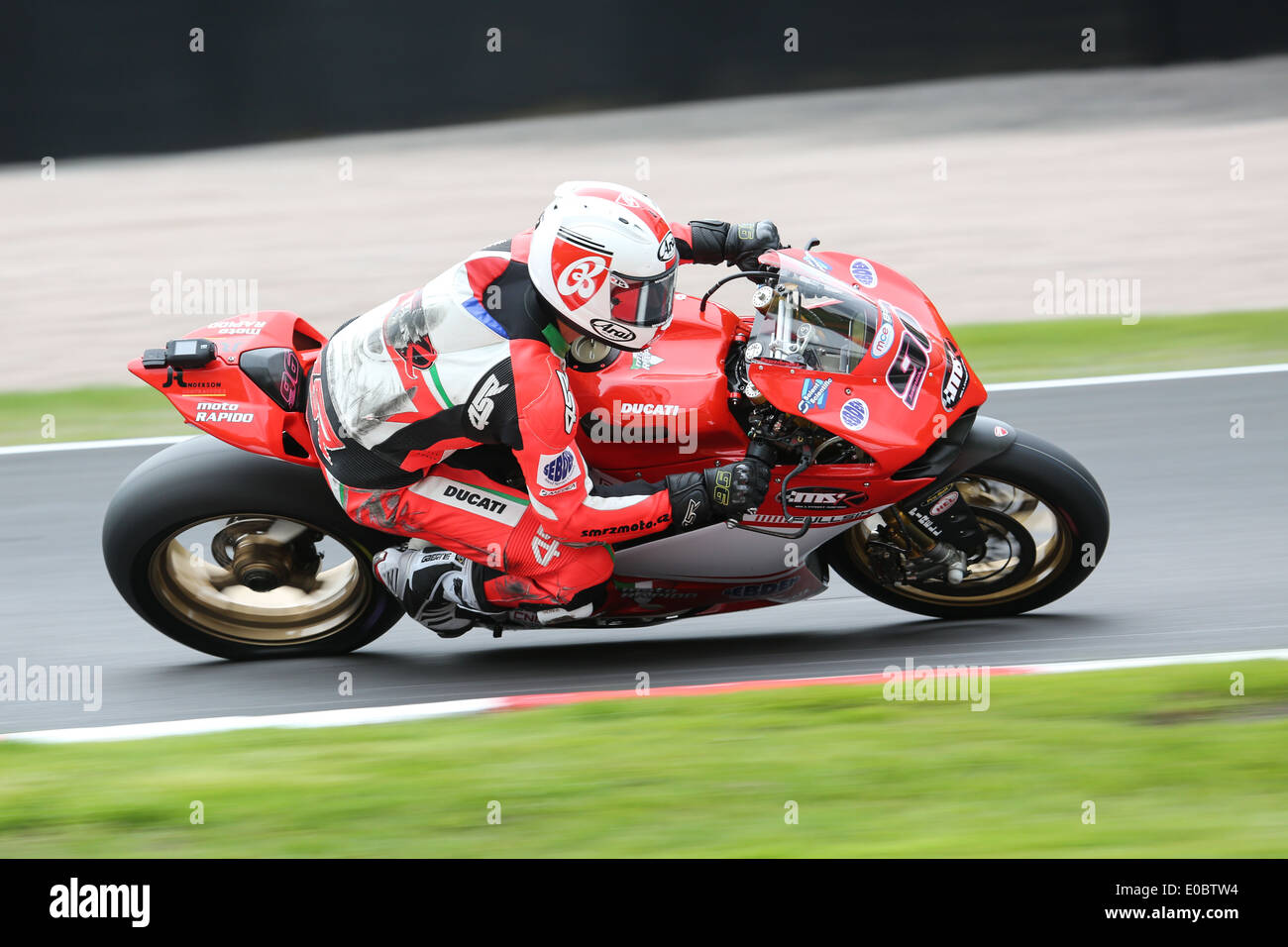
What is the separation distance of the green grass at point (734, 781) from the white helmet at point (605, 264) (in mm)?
1297

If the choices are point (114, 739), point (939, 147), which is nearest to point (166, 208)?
point (939, 147)

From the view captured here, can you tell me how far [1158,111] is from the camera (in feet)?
38.2

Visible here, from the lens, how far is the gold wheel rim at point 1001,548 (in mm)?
5078

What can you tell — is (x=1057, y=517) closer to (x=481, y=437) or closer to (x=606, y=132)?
(x=481, y=437)

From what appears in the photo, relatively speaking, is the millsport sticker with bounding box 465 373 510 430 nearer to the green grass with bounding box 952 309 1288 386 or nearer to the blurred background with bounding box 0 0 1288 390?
the green grass with bounding box 952 309 1288 386

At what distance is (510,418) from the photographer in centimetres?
444

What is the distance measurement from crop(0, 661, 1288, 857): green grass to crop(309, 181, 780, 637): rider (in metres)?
0.52

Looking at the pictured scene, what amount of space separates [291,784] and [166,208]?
310 inches

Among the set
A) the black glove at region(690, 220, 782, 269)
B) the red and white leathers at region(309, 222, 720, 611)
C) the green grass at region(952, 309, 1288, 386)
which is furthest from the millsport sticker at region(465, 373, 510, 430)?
the green grass at region(952, 309, 1288, 386)

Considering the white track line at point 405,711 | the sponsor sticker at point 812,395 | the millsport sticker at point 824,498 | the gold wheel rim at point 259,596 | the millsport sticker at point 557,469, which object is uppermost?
the sponsor sticker at point 812,395

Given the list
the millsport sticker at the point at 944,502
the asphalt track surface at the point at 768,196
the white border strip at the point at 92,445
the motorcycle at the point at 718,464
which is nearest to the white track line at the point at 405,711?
the motorcycle at the point at 718,464

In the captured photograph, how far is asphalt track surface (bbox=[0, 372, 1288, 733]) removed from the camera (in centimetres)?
529

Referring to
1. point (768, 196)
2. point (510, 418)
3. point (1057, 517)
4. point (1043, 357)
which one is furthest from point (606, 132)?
point (510, 418)

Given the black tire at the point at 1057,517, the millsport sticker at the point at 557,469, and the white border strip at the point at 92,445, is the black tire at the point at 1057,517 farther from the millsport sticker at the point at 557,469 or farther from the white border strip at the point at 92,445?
the white border strip at the point at 92,445
